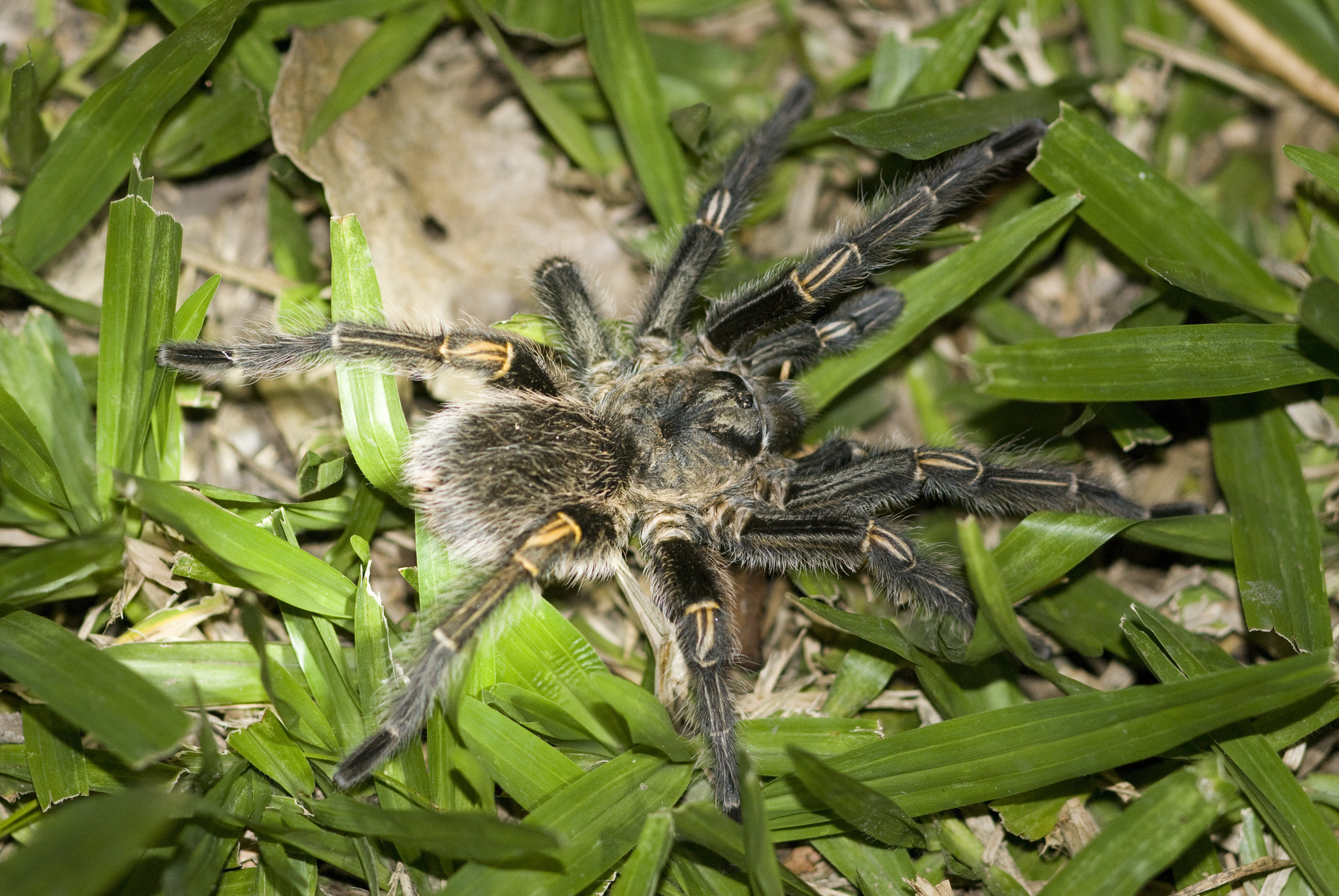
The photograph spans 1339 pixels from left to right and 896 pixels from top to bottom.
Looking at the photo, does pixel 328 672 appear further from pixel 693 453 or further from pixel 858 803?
pixel 858 803

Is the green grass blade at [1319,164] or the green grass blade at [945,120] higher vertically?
the green grass blade at [945,120]

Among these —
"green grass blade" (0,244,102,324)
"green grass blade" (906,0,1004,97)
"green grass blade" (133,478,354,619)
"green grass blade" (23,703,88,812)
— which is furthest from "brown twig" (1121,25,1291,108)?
"green grass blade" (23,703,88,812)

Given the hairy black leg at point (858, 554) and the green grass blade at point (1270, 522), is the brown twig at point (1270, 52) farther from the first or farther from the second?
the hairy black leg at point (858, 554)

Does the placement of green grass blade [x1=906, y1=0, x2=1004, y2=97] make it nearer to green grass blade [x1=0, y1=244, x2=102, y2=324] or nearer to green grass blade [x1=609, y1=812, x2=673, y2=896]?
green grass blade [x1=609, y1=812, x2=673, y2=896]

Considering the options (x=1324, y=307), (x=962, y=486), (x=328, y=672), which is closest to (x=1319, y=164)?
(x=1324, y=307)

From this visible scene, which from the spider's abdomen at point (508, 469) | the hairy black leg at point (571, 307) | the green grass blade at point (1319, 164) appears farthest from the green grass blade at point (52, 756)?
the green grass blade at point (1319, 164)

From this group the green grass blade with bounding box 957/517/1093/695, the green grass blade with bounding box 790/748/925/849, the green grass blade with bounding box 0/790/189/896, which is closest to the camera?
the green grass blade with bounding box 0/790/189/896
